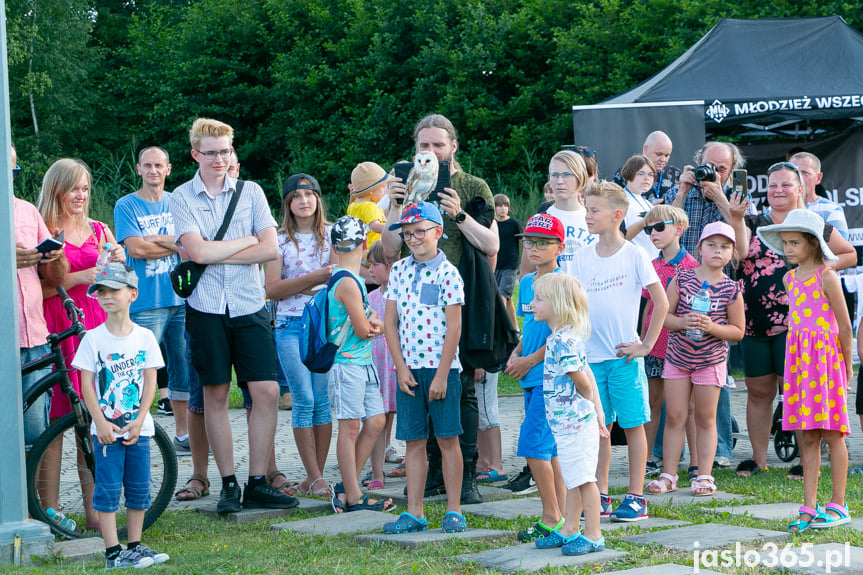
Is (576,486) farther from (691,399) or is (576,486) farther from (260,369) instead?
(691,399)

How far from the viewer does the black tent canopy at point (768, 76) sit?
34.0ft

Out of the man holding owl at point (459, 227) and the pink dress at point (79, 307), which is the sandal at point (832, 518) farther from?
the pink dress at point (79, 307)

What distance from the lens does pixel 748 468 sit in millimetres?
6898

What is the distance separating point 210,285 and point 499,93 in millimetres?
21174

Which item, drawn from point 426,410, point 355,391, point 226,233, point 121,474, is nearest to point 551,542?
point 426,410

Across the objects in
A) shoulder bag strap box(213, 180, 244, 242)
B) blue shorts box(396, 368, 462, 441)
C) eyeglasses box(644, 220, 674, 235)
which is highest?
shoulder bag strap box(213, 180, 244, 242)

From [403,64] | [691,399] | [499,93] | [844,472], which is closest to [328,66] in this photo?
[403,64]

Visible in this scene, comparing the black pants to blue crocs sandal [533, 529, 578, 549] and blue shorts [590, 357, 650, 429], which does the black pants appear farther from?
blue crocs sandal [533, 529, 578, 549]

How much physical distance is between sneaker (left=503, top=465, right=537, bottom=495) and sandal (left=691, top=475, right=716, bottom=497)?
98cm

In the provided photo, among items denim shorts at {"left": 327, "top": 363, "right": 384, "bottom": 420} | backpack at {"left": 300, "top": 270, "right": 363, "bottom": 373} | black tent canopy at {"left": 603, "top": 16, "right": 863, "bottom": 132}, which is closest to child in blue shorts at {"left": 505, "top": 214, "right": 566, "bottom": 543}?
denim shorts at {"left": 327, "top": 363, "right": 384, "bottom": 420}

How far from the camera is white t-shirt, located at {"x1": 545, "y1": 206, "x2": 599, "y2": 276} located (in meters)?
6.21

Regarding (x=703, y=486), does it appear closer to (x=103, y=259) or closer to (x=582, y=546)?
(x=582, y=546)

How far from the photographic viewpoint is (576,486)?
4.68m

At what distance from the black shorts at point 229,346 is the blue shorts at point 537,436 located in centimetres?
169
